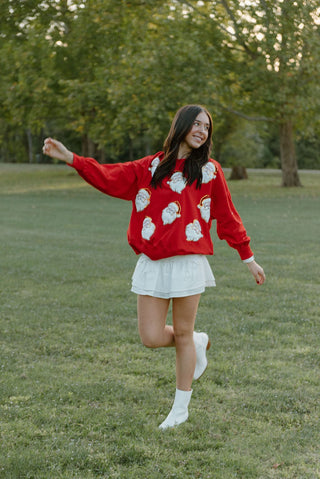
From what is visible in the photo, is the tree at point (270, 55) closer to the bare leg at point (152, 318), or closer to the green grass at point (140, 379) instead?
the green grass at point (140, 379)

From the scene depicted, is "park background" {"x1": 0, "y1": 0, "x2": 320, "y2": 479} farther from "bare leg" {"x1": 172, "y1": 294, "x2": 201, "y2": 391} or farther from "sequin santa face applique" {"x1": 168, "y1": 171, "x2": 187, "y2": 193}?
"sequin santa face applique" {"x1": 168, "y1": 171, "x2": 187, "y2": 193}

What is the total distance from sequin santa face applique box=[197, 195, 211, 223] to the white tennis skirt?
0.25m

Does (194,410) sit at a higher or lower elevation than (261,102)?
lower

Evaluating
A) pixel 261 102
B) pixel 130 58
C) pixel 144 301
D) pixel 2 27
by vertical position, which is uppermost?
pixel 2 27

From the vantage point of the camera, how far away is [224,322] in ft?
20.4

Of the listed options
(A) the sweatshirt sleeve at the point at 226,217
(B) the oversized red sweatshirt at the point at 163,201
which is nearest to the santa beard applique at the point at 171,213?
Result: (B) the oversized red sweatshirt at the point at 163,201

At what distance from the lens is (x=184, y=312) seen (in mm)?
3773

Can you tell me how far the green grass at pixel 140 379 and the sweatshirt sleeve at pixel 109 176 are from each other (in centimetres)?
146

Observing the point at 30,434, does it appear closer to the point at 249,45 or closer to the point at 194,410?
the point at 194,410

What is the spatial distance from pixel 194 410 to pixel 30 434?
109 centimetres

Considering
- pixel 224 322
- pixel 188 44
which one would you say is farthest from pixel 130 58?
pixel 224 322

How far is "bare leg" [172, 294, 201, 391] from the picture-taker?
376 centimetres

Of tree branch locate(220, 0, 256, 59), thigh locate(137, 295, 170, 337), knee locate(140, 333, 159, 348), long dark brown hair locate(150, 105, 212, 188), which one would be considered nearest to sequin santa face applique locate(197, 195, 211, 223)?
long dark brown hair locate(150, 105, 212, 188)

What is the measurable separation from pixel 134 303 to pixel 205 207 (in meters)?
3.47
